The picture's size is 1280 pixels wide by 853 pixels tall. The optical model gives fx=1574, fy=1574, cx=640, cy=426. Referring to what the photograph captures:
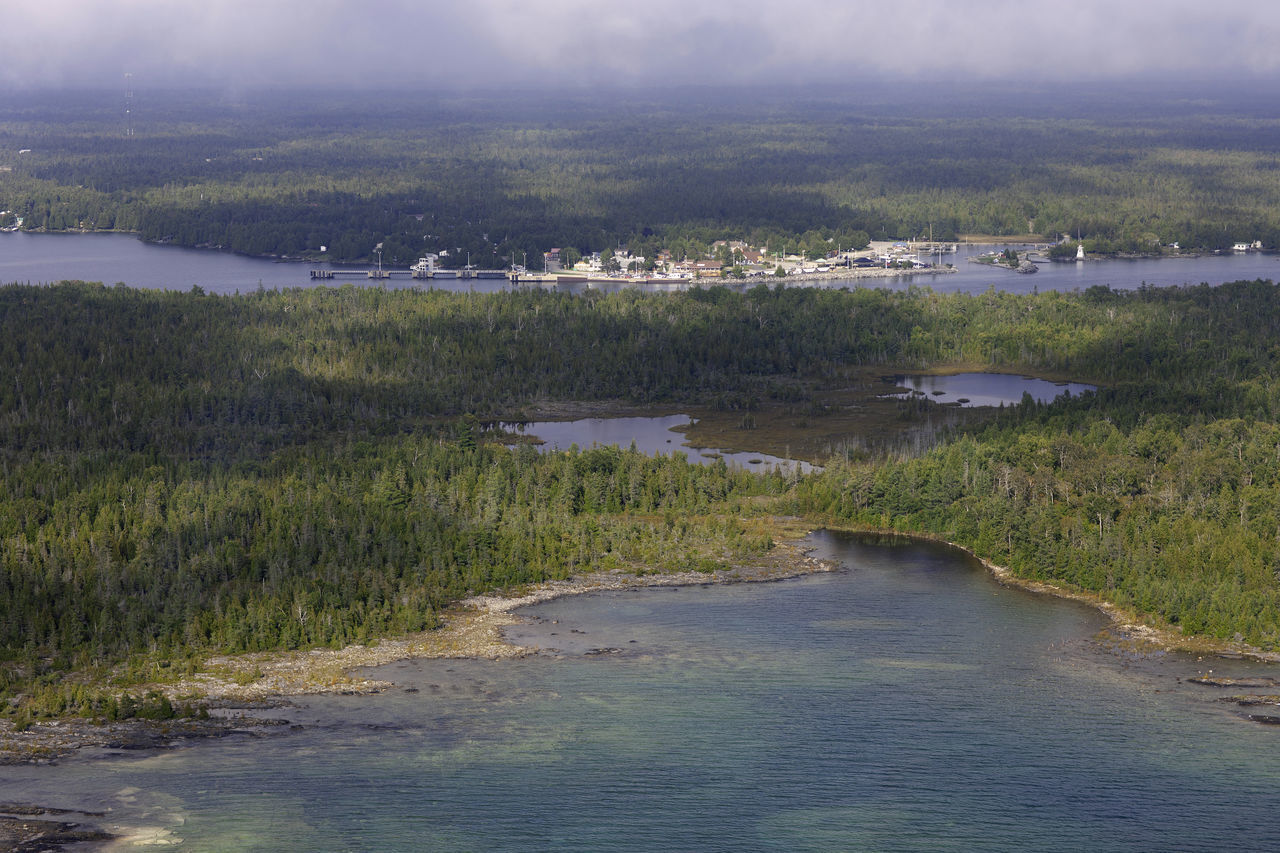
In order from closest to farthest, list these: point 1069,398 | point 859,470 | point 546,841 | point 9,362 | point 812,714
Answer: point 546,841 < point 812,714 < point 859,470 < point 1069,398 < point 9,362

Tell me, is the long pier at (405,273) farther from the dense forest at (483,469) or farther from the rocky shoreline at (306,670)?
the rocky shoreline at (306,670)

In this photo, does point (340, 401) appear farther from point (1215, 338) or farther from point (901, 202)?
point (901, 202)

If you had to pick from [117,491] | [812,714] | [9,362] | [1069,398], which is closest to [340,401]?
[9,362]

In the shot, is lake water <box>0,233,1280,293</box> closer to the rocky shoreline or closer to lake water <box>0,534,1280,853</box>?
the rocky shoreline

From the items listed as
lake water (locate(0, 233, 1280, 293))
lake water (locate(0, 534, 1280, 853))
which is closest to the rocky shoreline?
lake water (locate(0, 534, 1280, 853))

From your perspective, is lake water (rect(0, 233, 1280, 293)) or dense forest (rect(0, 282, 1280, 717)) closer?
dense forest (rect(0, 282, 1280, 717))

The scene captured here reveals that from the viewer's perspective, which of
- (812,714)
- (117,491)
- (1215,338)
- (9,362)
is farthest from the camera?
(1215,338)

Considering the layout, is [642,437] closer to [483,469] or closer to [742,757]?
[483,469]
